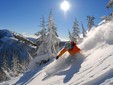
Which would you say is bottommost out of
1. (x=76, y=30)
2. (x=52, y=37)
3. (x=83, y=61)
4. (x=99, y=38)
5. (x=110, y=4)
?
(x=83, y=61)

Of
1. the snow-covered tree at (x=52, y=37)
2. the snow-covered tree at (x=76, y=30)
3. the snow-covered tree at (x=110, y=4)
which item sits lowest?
the snow-covered tree at (x=110, y=4)

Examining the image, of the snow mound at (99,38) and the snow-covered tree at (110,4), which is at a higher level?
the snow-covered tree at (110,4)

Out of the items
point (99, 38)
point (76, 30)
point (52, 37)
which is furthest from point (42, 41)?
point (99, 38)

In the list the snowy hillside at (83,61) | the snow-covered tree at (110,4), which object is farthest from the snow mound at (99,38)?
the snow-covered tree at (110,4)

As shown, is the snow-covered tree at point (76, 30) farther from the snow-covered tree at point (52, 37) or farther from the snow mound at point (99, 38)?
the snow mound at point (99, 38)

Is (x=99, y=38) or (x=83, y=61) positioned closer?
(x=83, y=61)

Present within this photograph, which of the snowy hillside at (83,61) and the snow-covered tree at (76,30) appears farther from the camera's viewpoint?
the snow-covered tree at (76,30)

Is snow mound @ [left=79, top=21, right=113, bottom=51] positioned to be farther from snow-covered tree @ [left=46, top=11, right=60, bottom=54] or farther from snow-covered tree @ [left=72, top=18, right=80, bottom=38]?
snow-covered tree @ [left=72, top=18, right=80, bottom=38]

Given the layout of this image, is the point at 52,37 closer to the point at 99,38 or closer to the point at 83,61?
the point at 99,38

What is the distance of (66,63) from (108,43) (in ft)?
9.73

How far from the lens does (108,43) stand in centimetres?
1253

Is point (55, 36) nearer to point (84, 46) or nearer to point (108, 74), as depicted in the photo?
point (84, 46)

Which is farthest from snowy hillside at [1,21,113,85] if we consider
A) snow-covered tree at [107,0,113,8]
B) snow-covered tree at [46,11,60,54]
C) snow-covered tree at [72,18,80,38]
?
snow-covered tree at [72,18,80,38]

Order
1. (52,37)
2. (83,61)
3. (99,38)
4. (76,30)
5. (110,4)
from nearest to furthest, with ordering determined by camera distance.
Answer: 1. (83,61)
2. (99,38)
3. (110,4)
4. (52,37)
5. (76,30)
